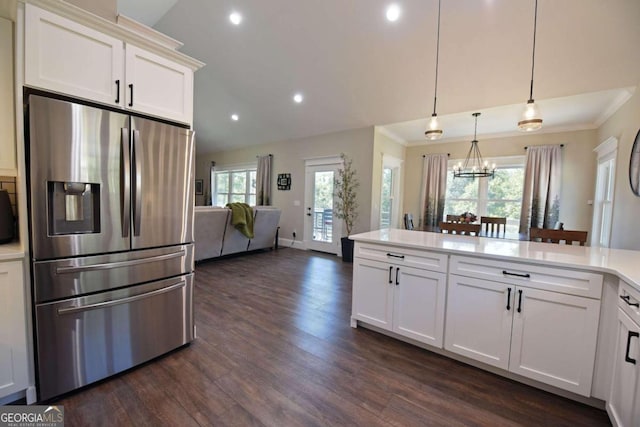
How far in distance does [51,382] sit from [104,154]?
137 cm

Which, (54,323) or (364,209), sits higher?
(364,209)

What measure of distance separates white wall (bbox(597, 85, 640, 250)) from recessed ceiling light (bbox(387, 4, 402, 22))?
2821 mm

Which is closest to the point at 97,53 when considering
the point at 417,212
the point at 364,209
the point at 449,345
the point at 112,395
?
the point at 112,395

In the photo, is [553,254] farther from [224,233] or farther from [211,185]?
[211,185]

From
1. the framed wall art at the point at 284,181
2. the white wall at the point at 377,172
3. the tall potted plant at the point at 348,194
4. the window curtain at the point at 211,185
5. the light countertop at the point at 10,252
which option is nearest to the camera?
the light countertop at the point at 10,252

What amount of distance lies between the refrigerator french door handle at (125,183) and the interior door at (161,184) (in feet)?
0.09

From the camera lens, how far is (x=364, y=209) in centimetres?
534

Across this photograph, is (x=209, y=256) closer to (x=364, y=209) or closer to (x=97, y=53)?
(x=364, y=209)

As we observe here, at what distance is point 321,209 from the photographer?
20.1ft

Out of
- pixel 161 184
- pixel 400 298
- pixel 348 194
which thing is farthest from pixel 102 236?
pixel 348 194

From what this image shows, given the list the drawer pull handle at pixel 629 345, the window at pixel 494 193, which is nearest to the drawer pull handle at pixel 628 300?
the drawer pull handle at pixel 629 345

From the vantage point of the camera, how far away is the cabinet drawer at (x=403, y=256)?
6.81ft

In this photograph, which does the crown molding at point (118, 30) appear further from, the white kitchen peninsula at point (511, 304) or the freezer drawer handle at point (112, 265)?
the white kitchen peninsula at point (511, 304)

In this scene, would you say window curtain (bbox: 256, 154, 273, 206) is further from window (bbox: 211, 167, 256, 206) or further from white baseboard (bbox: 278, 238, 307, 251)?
white baseboard (bbox: 278, 238, 307, 251)
